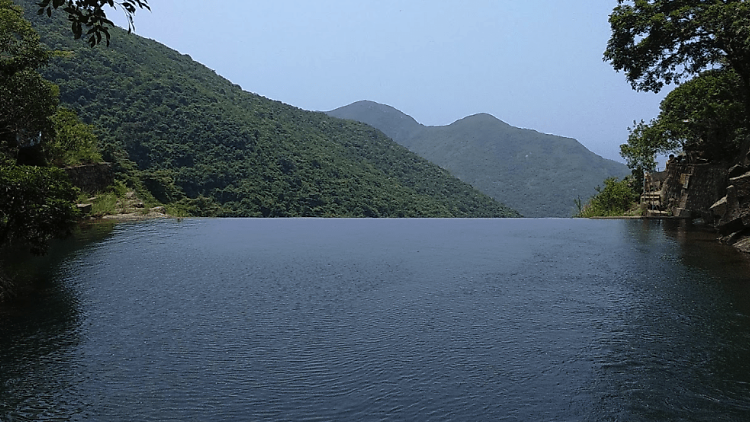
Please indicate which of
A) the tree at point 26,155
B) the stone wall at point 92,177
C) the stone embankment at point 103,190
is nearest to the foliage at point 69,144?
the stone wall at point 92,177

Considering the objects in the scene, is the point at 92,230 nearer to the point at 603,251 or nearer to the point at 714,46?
the point at 603,251

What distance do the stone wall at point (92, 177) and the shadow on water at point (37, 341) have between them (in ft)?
108

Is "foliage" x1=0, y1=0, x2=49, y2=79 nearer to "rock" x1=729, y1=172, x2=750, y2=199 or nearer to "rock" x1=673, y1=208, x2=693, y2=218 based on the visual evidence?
"rock" x1=729, y1=172, x2=750, y2=199

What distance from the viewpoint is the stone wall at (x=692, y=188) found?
153 ft

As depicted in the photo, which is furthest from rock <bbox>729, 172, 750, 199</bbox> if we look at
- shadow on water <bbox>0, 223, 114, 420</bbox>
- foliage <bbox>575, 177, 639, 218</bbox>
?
foliage <bbox>575, 177, 639, 218</bbox>

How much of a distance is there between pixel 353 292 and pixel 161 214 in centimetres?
5008

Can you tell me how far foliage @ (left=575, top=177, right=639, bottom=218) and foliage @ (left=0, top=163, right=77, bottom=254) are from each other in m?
66.8

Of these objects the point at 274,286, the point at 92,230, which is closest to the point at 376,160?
the point at 92,230

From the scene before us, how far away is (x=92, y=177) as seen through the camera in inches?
2362

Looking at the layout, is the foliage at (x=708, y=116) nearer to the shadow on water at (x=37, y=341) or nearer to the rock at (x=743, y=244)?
the rock at (x=743, y=244)

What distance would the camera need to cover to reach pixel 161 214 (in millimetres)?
65938

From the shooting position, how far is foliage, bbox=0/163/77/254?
19.3 m

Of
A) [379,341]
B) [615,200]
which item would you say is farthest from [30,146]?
[615,200]

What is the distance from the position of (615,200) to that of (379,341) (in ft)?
227
